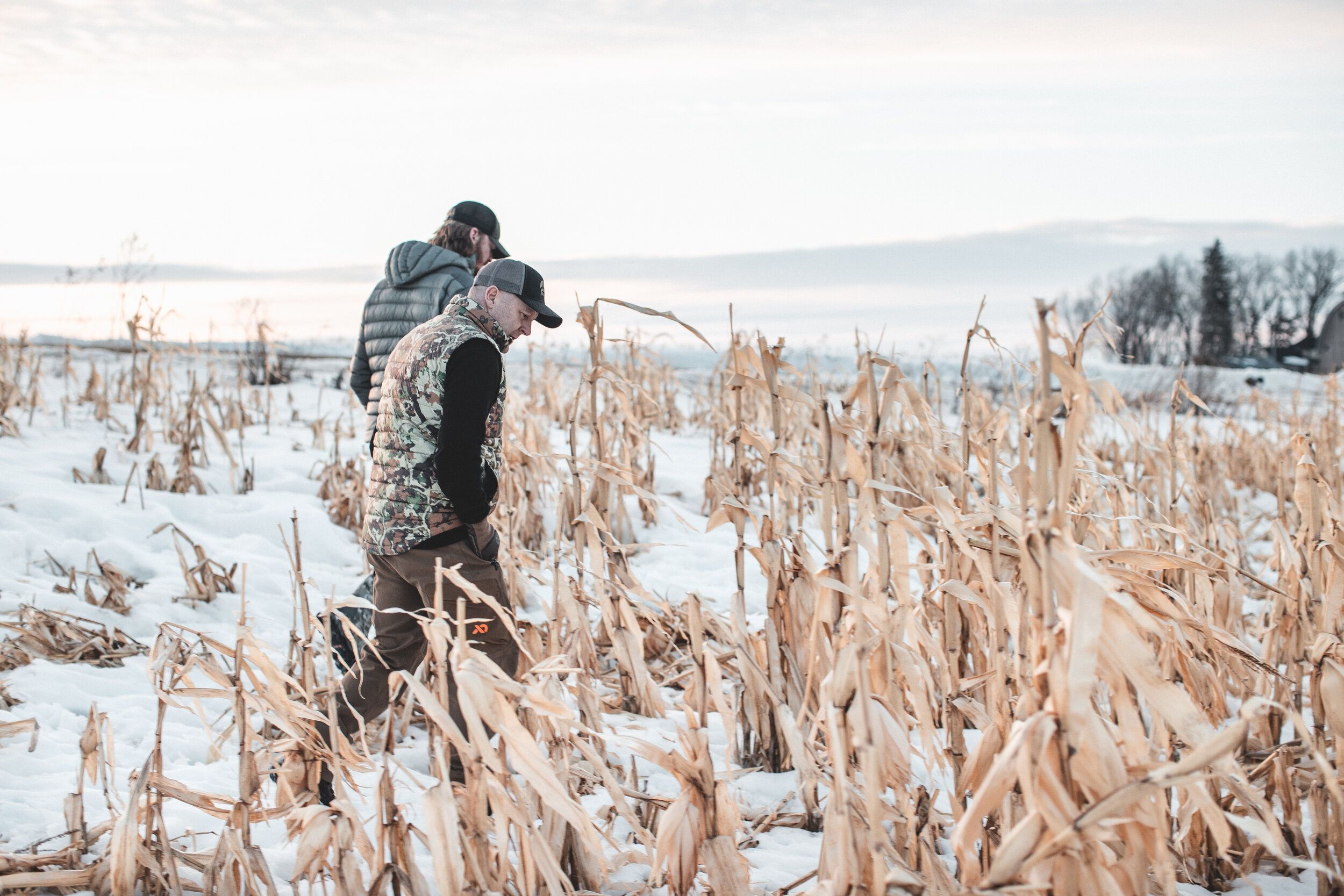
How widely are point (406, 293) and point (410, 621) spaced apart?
122 centimetres

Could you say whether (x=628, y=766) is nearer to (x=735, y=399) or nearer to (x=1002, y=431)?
(x=735, y=399)

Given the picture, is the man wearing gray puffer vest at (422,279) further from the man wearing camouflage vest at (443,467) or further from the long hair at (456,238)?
the man wearing camouflage vest at (443,467)

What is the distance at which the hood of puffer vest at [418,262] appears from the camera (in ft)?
10.5

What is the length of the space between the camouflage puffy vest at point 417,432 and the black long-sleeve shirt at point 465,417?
0.03 m

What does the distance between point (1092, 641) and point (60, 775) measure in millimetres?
2647

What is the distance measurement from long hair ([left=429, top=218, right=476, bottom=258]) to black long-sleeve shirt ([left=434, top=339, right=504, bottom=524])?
1078 millimetres

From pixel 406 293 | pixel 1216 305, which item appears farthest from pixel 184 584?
A: pixel 1216 305

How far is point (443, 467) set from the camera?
2354mm

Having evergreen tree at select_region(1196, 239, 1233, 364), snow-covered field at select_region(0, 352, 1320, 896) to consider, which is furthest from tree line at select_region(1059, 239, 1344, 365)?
snow-covered field at select_region(0, 352, 1320, 896)

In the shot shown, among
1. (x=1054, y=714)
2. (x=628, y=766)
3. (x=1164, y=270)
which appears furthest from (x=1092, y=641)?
(x=1164, y=270)

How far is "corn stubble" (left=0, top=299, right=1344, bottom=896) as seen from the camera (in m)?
1.30

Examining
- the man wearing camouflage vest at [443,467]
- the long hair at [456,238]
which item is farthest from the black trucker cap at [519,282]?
the long hair at [456,238]

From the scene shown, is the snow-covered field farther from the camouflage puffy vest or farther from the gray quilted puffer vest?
the gray quilted puffer vest

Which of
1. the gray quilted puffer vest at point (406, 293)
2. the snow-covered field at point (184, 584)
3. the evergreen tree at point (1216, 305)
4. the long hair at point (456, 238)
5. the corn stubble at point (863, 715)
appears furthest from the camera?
the evergreen tree at point (1216, 305)
